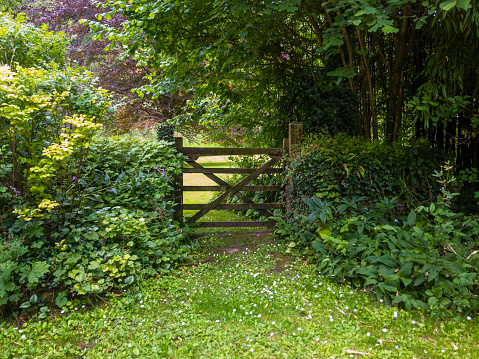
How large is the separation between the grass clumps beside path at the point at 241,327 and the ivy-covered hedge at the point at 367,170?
4.68 feet

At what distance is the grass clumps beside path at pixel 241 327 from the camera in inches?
91.6

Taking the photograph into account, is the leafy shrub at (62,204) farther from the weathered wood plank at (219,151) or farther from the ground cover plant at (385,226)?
the ground cover plant at (385,226)

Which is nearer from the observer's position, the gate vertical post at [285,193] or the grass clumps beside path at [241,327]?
the grass clumps beside path at [241,327]

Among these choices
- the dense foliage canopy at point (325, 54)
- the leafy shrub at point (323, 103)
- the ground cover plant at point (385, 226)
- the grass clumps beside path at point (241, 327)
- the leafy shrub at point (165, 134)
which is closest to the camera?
the grass clumps beside path at point (241, 327)

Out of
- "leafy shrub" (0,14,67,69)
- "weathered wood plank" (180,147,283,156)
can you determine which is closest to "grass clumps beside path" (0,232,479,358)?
"weathered wood plank" (180,147,283,156)

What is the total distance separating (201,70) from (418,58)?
394cm

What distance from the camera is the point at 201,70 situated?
17.6 ft

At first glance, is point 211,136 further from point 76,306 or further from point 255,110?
point 76,306

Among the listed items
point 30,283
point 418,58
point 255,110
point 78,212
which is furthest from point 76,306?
point 418,58

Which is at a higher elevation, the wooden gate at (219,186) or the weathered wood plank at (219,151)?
the weathered wood plank at (219,151)

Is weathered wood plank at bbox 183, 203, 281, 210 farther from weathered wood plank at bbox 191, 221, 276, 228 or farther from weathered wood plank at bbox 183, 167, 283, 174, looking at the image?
weathered wood plank at bbox 183, 167, 283, 174

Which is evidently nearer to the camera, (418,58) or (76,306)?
(76,306)

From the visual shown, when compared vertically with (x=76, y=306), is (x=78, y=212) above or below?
above

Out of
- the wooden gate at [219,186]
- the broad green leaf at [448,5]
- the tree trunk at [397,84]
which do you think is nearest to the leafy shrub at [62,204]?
the wooden gate at [219,186]
